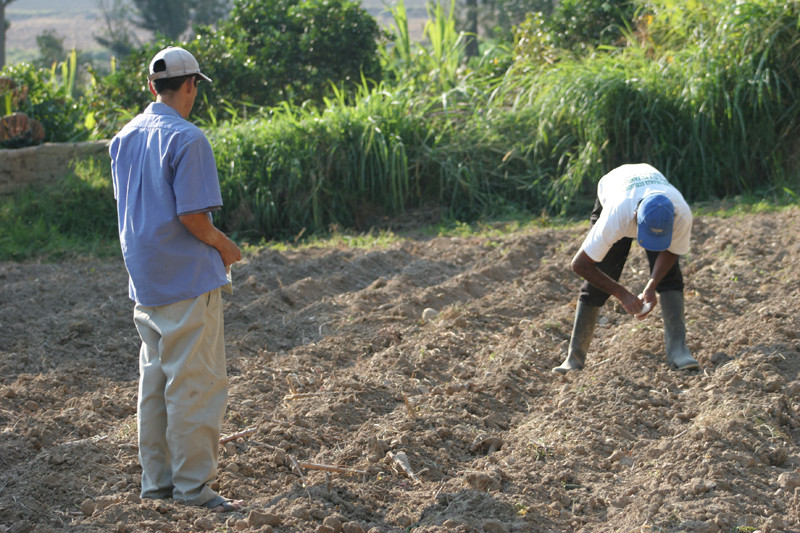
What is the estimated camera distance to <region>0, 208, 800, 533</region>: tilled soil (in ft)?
10.3

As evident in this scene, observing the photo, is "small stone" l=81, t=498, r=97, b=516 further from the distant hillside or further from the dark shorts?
the distant hillside

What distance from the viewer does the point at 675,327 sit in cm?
445

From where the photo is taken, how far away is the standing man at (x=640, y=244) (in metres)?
3.89

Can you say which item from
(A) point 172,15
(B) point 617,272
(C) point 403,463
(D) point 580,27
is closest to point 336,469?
(C) point 403,463

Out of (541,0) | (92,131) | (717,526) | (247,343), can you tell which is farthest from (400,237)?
(541,0)

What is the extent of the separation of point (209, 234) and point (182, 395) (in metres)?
0.57

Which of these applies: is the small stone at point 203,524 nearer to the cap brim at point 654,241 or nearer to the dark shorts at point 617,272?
the cap brim at point 654,241

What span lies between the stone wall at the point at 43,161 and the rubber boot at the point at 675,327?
6.59 metres

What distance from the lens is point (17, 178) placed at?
8844 millimetres

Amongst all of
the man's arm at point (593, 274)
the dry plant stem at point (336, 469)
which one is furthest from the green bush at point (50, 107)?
the dry plant stem at point (336, 469)

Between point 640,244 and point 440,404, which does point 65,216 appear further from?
point 640,244

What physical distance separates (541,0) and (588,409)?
18.8 metres

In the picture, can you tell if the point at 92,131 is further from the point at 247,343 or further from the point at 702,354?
the point at 702,354

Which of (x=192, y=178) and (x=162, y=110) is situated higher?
(x=162, y=110)
